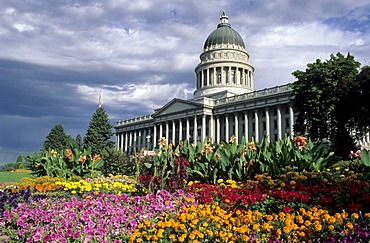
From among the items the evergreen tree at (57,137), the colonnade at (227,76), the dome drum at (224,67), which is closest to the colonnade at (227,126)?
the dome drum at (224,67)

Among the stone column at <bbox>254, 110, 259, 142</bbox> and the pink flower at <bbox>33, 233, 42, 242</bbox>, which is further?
the stone column at <bbox>254, 110, 259, 142</bbox>

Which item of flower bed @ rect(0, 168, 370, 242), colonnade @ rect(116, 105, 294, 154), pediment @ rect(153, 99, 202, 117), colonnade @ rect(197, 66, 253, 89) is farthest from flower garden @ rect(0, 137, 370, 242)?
colonnade @ rect(197, 66, 253, 89)

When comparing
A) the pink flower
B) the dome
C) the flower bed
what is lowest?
the pink flower

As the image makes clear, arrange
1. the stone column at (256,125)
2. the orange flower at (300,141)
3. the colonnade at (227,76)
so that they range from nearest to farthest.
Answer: the orange flower at (300,141)
the stone column at (256,125)
the colonnade at (227,76)

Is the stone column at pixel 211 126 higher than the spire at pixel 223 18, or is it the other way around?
the spire at pixel 223 18

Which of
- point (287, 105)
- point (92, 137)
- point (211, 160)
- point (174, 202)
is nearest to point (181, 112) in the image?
point (92, 137)

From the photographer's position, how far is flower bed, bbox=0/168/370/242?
19.7 feet

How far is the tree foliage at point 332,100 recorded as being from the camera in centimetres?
3334

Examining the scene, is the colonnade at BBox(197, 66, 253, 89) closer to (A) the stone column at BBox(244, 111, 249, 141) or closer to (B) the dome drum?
(B) the dome drum

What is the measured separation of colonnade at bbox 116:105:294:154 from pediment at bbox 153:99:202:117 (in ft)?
6.62

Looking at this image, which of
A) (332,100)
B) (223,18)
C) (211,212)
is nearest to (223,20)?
(223,18)

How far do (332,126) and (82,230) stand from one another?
34286 mm

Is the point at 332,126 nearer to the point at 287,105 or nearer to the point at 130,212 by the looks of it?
the point at 287,105

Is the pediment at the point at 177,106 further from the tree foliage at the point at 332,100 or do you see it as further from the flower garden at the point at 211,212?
the flower garden at the point at 211,212
